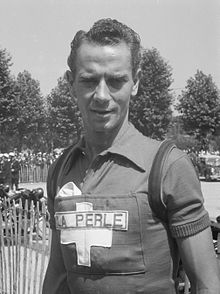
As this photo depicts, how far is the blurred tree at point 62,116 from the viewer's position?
1480 inches

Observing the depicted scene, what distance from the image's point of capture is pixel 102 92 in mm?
1441

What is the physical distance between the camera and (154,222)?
1350 mm

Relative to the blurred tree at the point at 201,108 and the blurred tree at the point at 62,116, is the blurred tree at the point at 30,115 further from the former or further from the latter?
the blurred tree at the point at 201,108

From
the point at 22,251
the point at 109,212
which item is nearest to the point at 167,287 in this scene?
the point at 109,212

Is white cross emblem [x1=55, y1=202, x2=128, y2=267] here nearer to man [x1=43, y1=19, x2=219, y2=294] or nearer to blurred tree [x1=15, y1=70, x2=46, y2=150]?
man [x1=43, y1=19, x2=219, y2=294]

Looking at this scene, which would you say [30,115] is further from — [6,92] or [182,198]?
[182,198]

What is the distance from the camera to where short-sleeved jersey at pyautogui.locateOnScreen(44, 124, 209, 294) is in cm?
133

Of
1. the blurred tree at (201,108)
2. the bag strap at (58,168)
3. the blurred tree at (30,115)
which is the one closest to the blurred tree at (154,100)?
the blurred tree at (201,108)

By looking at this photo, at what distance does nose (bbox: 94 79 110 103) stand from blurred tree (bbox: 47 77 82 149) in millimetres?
35292

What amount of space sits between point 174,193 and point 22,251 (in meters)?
3.62

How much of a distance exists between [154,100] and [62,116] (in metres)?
6.53

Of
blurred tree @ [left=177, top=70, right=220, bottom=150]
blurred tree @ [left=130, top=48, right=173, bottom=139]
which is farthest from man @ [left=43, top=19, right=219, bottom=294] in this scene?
blurred tree @ [left=130, top=48, right=173, bottom=139]

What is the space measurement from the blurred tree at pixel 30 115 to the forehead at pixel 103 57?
34898 mm

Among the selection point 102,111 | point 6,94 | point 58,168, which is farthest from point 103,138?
point 6,94
